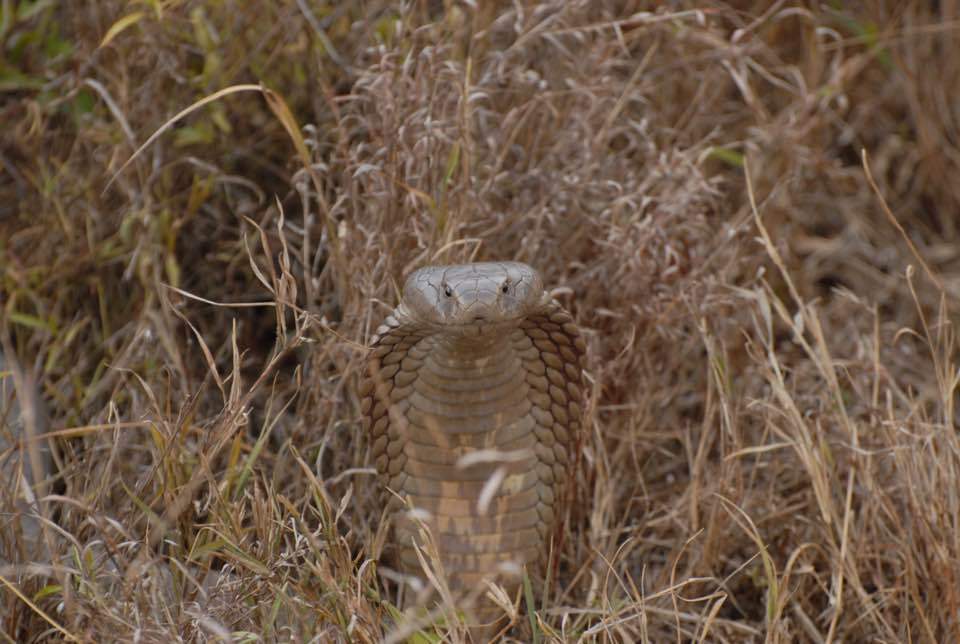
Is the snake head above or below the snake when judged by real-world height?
above

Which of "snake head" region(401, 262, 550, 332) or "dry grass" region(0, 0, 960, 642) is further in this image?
"dry grass" region(0, 0, 960, 642)

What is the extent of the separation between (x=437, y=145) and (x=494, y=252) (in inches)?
10.9

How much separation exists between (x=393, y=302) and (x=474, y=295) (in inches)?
22.3

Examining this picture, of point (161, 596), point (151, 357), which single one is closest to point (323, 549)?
point (161, 596)

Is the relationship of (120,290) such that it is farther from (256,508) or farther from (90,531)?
(256,508)

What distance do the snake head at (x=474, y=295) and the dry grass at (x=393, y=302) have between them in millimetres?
194

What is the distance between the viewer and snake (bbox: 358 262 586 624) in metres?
1.97

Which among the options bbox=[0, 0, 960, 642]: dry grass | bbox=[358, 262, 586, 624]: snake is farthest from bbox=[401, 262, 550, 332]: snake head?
bbox=[0, 0, 960, 642]: dry grass

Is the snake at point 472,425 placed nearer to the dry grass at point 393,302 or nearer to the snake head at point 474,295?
the snake head at point 474,295

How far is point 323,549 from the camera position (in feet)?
6.68

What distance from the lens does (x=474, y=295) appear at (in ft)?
5.97

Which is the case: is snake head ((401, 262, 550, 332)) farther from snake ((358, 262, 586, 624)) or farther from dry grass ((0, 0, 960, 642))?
dry grass ((0, 0, 960, 642))

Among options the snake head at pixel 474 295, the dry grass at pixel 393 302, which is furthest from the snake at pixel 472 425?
the dry grass at pixel 393 302

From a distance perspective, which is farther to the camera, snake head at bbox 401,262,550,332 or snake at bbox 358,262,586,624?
snake at bbox 358,262,586,624
